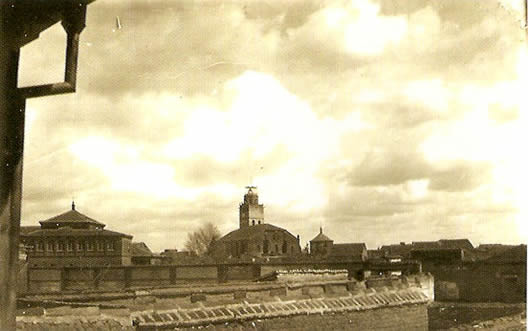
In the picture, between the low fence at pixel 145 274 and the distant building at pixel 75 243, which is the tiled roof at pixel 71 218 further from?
the low fence at pixel 145 274

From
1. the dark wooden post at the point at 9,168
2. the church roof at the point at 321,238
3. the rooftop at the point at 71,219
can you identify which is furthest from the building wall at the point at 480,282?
the church roof at the point at 321,238

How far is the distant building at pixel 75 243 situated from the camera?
2272 inches

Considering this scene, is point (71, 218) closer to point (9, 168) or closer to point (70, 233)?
point (70, 233)

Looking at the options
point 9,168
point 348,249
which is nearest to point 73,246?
point 348,249

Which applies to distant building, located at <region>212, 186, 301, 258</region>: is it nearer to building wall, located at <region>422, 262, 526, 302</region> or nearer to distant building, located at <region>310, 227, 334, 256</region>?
distant building, located at <region>310, 227, 334, 256</region>

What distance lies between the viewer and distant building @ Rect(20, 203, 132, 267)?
5772 cm

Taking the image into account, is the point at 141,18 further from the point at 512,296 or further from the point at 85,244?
the point at 85,244

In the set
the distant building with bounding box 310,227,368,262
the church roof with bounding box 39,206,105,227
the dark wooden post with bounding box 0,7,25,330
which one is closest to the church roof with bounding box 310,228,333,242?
the distant building with bounding box 310,227,368,262

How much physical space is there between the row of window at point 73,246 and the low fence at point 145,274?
10.3m

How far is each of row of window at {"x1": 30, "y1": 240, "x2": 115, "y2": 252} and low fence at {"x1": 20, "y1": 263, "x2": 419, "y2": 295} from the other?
33.9 ft

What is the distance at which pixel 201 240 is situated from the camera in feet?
320

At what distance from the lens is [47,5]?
5.52 meters

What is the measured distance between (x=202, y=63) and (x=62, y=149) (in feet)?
13.3

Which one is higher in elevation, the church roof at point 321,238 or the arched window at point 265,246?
the church roof at point 321,238
